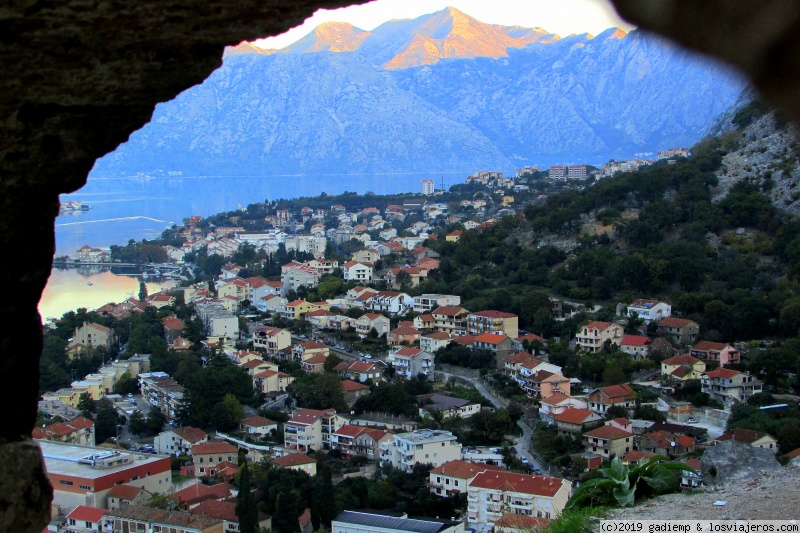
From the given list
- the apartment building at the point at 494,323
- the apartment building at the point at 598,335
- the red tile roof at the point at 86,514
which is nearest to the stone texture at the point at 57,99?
the red tile roof at the point at 86,514

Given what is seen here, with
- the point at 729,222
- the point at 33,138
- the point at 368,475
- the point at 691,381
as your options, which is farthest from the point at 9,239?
the point at 729,222

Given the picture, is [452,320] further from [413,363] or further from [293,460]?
[293,460]

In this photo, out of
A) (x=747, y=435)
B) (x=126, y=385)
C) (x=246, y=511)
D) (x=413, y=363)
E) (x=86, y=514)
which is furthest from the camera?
(x=126, y=385)

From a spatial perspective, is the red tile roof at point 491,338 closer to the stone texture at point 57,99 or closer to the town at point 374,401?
the town at point 374,401

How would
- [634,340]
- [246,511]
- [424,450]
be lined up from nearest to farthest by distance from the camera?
1. [246,511]
2. [424,450]
3. [634,340]

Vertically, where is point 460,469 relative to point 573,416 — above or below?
below

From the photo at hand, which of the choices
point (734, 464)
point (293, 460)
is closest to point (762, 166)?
point (293, 460)

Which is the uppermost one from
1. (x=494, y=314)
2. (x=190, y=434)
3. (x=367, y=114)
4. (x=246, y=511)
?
(x=367, y=114)
